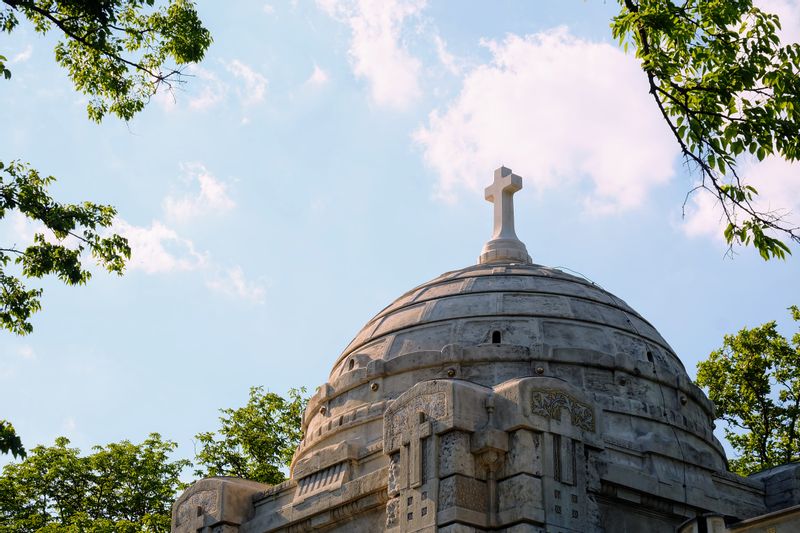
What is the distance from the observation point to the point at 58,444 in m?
36.4

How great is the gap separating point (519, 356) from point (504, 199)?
6.75 m

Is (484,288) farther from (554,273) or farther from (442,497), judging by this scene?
(442,497)

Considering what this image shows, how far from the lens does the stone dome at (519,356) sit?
80.3ft

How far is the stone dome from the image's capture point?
24484mm

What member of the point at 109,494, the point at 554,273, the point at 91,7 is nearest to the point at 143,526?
the point at 109,494

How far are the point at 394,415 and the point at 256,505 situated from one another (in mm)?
4434

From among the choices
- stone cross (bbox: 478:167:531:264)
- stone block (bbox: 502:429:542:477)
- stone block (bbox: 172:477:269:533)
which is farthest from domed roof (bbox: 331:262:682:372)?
stone block (bbox: 502:429:542:477)

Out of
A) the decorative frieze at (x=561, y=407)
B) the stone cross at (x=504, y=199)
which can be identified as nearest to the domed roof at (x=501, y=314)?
the stone cross at (x=504, y=199)

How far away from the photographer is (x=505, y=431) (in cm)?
1891

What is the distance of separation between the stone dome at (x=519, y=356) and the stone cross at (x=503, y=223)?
133cm

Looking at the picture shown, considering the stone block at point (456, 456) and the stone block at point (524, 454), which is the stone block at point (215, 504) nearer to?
the stone block at point (456, 456)

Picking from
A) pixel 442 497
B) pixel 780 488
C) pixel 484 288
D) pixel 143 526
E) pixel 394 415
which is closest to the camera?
pixel 442 497

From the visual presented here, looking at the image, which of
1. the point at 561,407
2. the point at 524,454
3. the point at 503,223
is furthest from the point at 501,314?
the point at 524,454

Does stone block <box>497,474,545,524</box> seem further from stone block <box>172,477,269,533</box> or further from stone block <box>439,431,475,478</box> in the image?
stone block <box>172,477,269,533</box>
